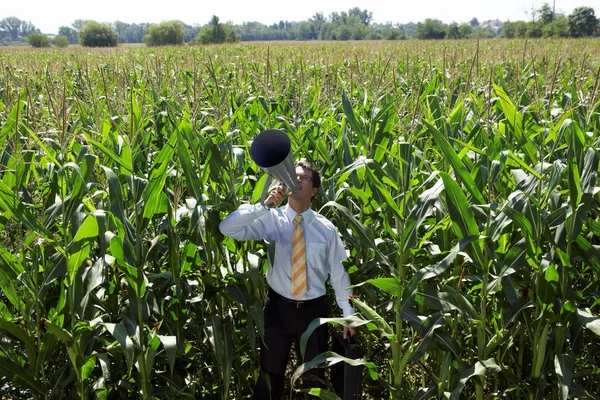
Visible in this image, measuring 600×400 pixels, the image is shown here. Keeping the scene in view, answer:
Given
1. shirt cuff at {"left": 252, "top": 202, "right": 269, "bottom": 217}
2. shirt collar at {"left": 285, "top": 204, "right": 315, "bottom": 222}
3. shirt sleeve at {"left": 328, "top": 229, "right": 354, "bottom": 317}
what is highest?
shirt cuff at {"left": 252, "top": 202, "right": 269, "bottom": 217}

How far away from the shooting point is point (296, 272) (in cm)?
279

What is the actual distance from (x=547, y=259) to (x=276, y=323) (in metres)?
1.32

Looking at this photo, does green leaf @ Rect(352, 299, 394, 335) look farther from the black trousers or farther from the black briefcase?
the black trousers

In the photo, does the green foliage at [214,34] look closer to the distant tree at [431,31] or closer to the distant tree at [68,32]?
the distant tree at [431,31]

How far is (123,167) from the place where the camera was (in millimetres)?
2740

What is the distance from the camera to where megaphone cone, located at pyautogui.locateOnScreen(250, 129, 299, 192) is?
2.40 metres

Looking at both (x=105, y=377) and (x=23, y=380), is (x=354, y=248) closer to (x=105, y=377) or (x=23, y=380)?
(x=105, y=377)

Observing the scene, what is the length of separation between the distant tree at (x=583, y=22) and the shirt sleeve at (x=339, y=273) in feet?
230

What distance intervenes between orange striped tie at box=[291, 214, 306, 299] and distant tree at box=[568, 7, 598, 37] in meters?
70.3

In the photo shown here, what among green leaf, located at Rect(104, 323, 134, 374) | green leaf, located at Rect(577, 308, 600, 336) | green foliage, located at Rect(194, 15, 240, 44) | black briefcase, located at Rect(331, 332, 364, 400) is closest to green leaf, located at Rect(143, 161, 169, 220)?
green leaf, located at Rect(104, 323, 134, 374)

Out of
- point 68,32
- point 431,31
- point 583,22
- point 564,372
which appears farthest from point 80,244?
point 68,32

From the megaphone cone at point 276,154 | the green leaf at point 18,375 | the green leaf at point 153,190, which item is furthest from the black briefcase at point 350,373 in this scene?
the green leaf at point 18,375

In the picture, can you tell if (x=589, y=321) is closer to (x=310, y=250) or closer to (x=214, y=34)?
(x=310, y=250)

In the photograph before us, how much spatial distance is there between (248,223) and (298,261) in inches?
12.7
